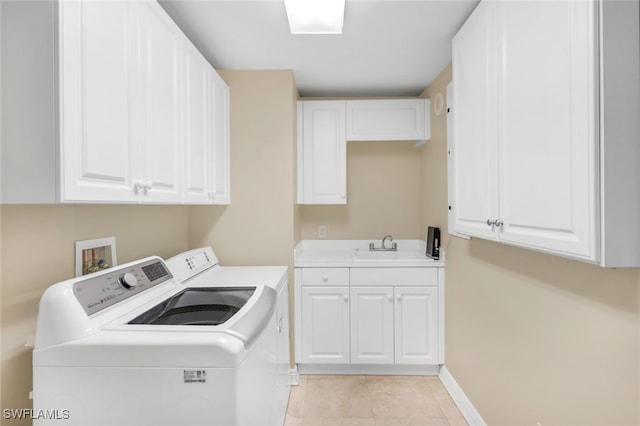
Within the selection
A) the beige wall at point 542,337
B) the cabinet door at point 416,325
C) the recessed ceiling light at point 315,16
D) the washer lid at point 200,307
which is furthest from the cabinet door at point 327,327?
the recessed ceiling light at point 315,16

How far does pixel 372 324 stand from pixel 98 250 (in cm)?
193

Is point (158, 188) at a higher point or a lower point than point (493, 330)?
higher

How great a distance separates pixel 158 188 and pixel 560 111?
1551mm

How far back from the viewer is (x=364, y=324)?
8.19ft

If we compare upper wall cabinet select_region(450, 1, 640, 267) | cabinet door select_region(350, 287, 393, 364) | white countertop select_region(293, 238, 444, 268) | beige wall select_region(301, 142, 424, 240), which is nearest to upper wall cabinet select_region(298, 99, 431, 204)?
beige wall select_region(301, 142, 424, 240)

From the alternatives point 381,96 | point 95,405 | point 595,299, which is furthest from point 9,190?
point 381,96

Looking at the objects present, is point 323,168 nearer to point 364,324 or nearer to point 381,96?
point 381,96

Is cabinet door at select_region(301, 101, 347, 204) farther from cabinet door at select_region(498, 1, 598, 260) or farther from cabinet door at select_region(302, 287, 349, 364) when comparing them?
cabinet door at select_region(498, 1, 598, 260)

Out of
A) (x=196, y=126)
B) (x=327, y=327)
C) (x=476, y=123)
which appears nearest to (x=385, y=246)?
(x=327, y=327)

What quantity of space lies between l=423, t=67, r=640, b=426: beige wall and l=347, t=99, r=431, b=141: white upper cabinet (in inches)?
19.8

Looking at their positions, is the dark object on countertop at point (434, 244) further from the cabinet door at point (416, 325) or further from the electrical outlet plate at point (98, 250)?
the electrical outlet plate at point (98, 250)

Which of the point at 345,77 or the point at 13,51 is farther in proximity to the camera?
the point at 345,77

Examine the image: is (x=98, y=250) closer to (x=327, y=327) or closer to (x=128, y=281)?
(x=128, y=281)

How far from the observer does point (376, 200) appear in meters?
3.13
